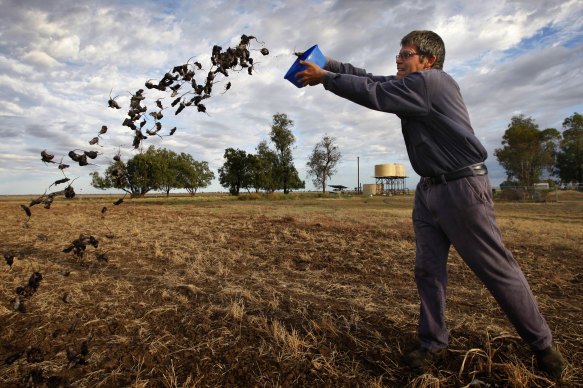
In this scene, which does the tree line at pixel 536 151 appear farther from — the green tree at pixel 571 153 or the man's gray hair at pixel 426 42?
the man's gray hair at pixel 426 42

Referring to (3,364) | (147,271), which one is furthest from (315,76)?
(147,271)

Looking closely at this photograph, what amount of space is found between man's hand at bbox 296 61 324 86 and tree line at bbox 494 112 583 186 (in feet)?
146

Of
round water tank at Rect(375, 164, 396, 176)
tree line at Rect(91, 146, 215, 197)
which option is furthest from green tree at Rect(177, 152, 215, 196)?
round water tank at Rect(375, 164, 396, 176)

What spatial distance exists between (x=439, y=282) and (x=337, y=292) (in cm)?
169

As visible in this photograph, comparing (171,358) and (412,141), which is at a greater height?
(412,141)

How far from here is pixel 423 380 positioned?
75.5 inches

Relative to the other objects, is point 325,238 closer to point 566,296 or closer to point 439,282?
point 566,296

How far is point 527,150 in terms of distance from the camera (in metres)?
36.8

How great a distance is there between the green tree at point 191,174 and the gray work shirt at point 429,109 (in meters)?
55.0

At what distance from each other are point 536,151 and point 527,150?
105cm

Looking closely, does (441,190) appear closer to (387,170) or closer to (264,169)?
(264,169)

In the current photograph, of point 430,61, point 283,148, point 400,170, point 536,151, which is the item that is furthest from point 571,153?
point 430,61

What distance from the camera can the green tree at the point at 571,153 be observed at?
4291 centimetres

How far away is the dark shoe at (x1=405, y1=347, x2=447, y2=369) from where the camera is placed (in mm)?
2102
